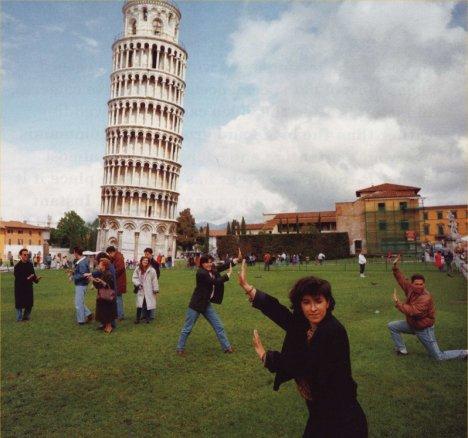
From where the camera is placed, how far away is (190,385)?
19.0 feet

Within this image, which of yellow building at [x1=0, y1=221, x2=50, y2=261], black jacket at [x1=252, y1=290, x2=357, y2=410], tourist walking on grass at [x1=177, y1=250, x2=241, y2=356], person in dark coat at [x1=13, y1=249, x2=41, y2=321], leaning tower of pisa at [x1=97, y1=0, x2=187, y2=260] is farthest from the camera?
yellow building at [x1=0, y1=221, x2=50, y2=261]

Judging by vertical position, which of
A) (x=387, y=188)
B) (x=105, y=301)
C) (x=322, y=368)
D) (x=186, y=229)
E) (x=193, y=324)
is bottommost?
(x=193, y=324)

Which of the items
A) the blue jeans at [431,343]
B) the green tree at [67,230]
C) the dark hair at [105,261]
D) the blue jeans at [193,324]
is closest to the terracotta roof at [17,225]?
the green tree at [67,230]

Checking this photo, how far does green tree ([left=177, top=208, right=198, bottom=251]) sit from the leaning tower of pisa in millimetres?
16337

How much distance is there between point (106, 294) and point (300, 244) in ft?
149

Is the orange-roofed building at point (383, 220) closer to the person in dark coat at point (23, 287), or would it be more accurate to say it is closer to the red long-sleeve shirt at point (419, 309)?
the red long-sleeve shirt at point (419, 309)

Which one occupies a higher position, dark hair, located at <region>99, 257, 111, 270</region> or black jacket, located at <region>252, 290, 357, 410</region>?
dark hair, located at <region>99, 257, 111, 270</region>

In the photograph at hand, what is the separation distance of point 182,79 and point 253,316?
210 ft

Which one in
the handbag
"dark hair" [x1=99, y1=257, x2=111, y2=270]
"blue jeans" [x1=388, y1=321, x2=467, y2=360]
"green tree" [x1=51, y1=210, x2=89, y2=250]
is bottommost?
"blue jeans" [x1=388, y1=321, x2=467, y2=360]

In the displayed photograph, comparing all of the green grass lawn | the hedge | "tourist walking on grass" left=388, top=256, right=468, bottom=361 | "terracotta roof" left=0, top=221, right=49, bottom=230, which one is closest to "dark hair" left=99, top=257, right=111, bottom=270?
the green grass lawn

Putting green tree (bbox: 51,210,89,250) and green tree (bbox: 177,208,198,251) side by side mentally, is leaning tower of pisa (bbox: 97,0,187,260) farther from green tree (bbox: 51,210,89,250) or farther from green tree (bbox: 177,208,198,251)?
green tree (bbox: 51,210,89,250)

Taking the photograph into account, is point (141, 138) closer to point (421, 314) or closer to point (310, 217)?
point (310, 217)

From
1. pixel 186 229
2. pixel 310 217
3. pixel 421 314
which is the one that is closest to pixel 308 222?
pixel 310 217

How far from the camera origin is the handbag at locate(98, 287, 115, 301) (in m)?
9.49
